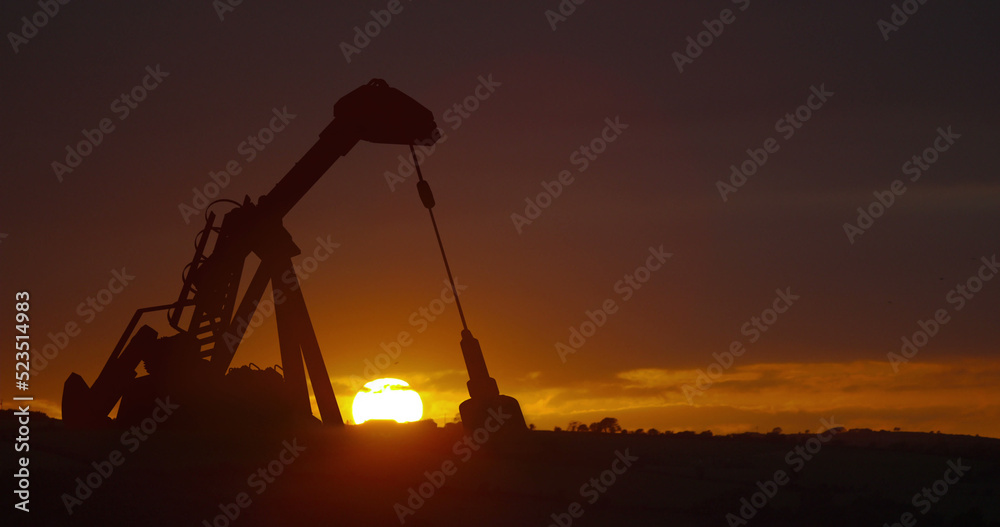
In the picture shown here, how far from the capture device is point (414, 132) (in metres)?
15.7

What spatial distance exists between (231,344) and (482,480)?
675 cm

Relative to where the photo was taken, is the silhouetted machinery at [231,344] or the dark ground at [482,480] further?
the silhouetted machinery at [231,344]

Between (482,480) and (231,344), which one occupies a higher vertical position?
(231,344)

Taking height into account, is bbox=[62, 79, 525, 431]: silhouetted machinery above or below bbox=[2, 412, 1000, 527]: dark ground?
above

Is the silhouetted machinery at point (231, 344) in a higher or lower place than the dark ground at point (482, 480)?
higher

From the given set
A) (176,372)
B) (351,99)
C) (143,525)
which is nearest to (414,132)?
(351,99)

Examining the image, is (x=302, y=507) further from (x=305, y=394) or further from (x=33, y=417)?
(x=33, y=417)

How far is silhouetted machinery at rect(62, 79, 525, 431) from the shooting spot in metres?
16.9

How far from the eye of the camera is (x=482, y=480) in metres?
12.7

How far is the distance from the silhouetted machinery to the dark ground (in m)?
0.76

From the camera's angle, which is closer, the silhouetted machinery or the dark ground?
the dark ground

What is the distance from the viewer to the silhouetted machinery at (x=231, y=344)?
16938mm

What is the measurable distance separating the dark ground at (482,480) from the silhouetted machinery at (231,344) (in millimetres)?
764

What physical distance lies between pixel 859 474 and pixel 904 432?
7053 millimetres
